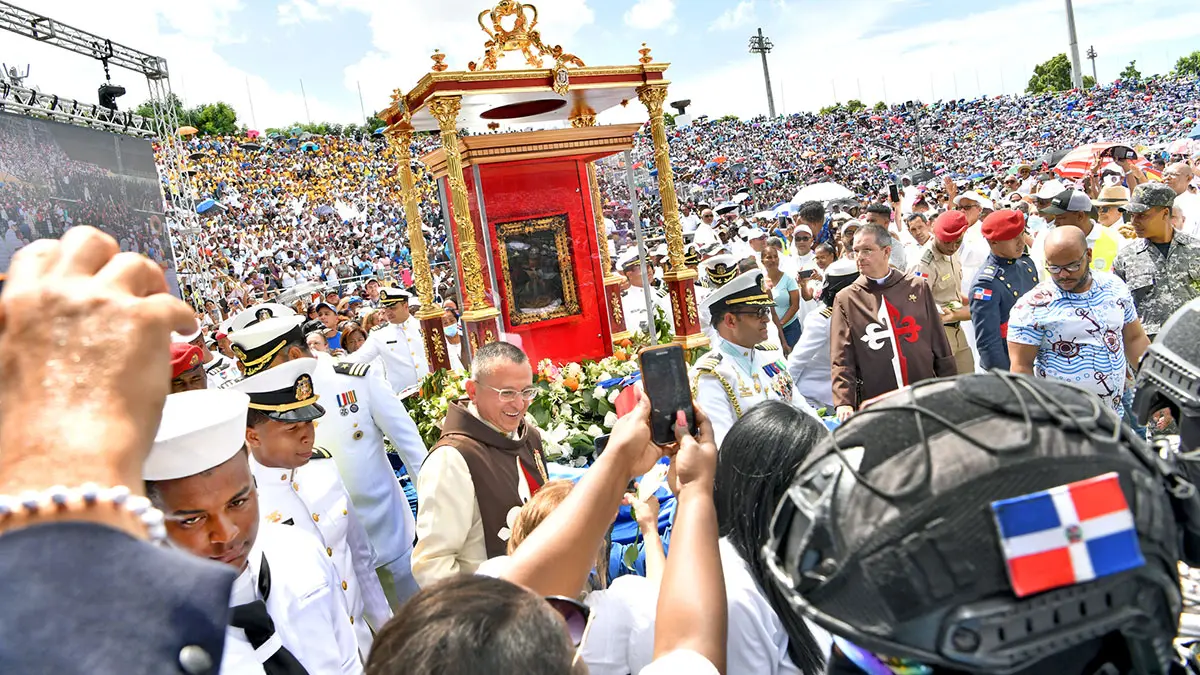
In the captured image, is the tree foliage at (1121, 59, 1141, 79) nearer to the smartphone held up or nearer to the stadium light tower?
the stadium light tower

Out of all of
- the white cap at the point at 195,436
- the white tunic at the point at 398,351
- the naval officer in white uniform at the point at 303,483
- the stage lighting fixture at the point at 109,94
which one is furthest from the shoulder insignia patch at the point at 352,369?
the stage lighting fixture at the point at 109,94

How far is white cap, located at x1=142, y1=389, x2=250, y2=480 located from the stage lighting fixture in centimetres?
1875

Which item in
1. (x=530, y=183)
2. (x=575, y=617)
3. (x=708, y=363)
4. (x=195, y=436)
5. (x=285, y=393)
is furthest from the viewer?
(x=530, y=183)

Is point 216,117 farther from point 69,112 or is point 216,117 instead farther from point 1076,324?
point 1076,324

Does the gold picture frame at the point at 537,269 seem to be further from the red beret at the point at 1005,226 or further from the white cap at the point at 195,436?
the white cap at the point at 195,436

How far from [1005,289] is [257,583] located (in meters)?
4.63

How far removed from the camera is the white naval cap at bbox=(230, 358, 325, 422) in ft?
10.9

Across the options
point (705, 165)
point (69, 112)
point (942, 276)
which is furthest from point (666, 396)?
point (705, 165)

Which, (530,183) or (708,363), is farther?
(530,183)

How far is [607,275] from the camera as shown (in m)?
9.84

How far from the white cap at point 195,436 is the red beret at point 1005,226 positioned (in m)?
4.62

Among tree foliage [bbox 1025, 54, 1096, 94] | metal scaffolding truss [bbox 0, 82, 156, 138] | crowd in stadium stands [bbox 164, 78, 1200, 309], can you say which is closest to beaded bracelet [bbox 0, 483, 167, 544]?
crowd in stadium stands [bbox 164, 78, 1200, 309]

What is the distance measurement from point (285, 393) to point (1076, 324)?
379 cm

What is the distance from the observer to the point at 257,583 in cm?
220
